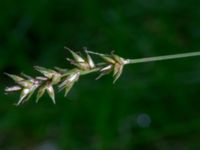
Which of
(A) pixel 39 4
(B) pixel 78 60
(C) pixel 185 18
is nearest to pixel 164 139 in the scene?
(C) pixel 185 18

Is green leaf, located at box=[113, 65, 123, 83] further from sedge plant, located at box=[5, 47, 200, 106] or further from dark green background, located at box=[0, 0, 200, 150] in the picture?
dark green background, located at box=[0, 0, 200, 150]

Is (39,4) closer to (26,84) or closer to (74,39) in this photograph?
(74,39)

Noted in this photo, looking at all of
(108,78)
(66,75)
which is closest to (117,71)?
(66,75)

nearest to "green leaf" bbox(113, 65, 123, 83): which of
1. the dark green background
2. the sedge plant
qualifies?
the sedge plant

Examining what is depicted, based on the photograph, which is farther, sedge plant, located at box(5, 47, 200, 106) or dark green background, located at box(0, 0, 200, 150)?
dark green background, located at box(0, 0, 200, 150)

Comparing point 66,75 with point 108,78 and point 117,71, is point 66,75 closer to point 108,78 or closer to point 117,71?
point 117,71

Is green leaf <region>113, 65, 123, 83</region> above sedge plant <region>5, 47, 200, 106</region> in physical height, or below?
below

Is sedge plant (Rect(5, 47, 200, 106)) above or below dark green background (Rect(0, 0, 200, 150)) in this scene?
above

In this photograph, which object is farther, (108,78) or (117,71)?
(108,78)
